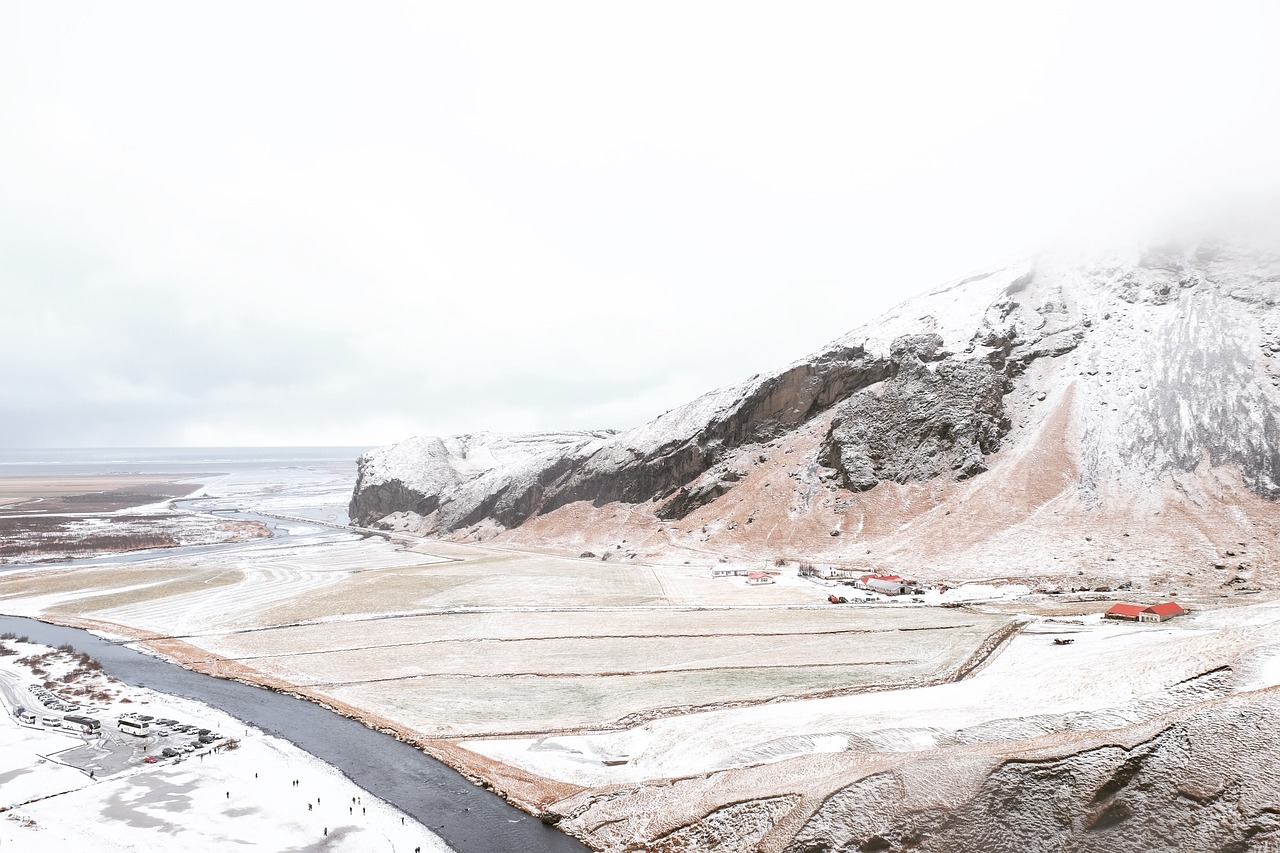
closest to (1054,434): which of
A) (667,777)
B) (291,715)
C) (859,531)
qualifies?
(859,531)

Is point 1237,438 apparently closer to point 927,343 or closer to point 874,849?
point 927,343

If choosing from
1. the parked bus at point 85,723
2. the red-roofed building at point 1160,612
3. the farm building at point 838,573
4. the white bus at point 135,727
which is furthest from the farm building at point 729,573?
the parked bus at point 85,723

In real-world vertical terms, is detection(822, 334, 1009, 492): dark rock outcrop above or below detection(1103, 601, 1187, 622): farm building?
above

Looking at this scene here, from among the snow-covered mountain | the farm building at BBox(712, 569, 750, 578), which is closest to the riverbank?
the farm building at BBox(712, 569, 750, 578)

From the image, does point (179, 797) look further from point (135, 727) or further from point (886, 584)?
point (886, 584)

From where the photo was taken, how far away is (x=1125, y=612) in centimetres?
4612

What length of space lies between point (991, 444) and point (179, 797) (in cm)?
8964

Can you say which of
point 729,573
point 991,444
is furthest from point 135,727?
point 991,444

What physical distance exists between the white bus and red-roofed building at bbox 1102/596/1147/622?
2252 inches

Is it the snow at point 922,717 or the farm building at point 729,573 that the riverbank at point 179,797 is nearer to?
the snow at point 922,717

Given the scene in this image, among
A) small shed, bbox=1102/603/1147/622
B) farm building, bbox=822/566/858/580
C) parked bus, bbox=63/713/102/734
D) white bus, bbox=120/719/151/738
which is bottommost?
farm building, bbox=822/566/858/580

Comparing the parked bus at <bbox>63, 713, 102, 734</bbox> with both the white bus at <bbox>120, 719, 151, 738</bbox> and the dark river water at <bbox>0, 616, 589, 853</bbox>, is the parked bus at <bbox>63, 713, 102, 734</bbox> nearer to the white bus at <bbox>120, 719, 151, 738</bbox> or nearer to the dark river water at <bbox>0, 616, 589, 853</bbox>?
the white bus at <bbox>120, 719, 151, 738</bbox>

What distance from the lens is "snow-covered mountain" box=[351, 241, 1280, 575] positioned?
233 feet

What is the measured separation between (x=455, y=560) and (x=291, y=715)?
6077 centimetres
